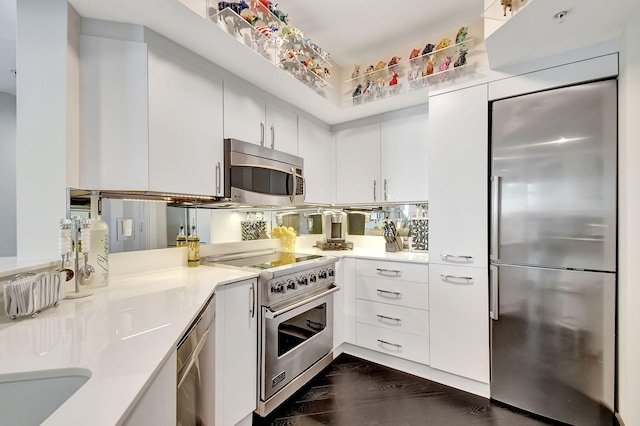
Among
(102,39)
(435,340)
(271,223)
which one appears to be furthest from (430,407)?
(102,39)

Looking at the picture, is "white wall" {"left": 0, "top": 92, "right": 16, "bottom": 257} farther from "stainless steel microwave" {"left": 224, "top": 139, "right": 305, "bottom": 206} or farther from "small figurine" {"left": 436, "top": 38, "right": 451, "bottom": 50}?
"small figurine" {"left": 436, "top": 38, "right": 451, "bottom": 50}

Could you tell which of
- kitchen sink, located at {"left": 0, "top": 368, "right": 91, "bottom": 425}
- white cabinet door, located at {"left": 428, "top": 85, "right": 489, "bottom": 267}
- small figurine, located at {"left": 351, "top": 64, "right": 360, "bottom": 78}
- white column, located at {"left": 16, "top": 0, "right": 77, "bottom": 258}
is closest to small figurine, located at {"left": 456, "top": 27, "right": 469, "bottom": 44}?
white cabinet door, located at {"left": 428, "top": 85, "right": 489, "bottom": 267}

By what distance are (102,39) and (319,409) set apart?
2420mm

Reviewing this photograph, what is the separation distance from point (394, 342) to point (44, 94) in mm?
2612

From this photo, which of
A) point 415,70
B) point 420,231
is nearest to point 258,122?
point 415,70

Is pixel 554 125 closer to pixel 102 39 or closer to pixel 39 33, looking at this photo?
pixel 102 39

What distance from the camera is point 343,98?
262cm

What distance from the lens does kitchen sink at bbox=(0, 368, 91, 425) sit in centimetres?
63

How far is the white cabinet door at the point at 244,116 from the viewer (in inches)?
73.4

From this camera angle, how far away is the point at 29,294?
98 cm

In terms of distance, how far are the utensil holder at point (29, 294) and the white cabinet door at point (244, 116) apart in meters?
1.17

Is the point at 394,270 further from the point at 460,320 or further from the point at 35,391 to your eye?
the point at 35,391

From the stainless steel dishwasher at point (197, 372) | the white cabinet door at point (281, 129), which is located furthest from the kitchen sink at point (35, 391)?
the white cabinet door at point (281, 129)

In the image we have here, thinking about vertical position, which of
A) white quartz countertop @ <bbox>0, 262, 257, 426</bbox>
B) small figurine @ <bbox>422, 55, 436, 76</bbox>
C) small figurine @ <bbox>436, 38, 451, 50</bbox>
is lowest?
white quartz countertop @ <bbox>0, 262, 257, 426</bbox>
